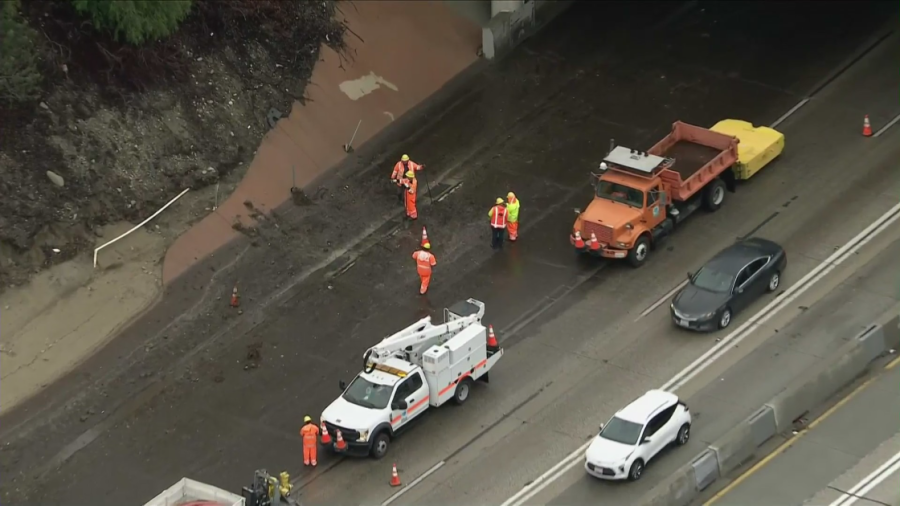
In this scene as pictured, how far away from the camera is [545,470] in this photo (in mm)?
29875

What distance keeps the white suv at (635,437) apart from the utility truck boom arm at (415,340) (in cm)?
384

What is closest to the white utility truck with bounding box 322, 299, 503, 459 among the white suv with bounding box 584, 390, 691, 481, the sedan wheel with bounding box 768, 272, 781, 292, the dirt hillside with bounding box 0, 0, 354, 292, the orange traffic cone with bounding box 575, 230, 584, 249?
the white suv with bounding box 584, 390, 691, 481

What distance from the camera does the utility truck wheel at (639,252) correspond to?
3562 centimetres

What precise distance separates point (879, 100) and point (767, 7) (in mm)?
6644

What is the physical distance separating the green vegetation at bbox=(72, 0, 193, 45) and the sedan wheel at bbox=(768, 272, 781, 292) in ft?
54.8

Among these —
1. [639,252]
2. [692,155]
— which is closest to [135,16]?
[639,252]

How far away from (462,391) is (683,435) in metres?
4.68

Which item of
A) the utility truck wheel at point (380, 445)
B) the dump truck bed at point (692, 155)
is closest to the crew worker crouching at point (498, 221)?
the dump truck bed at point (692, 155)

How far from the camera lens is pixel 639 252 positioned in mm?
35812

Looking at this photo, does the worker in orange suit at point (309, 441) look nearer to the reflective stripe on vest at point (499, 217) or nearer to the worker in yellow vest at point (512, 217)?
the reflective stripe on vest at point (499, 217)

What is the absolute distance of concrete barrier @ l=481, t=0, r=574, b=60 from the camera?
4534 centimetres

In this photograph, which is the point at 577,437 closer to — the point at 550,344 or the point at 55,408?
the point at 550,344

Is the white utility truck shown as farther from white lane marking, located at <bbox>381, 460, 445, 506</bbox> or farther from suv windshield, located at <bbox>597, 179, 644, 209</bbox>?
suv windshield, located at <bbox>597, 179, 644, 209</bbox>

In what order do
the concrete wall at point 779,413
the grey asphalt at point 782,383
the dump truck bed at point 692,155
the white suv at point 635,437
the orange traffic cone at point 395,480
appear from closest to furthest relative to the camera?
the concrete wall at point 779,413 → the white suv at point 635,437 → the grey asphalt at point 782,383 → the orange traffic cone at point 395,480 → the dump truck bed at point 692,155
